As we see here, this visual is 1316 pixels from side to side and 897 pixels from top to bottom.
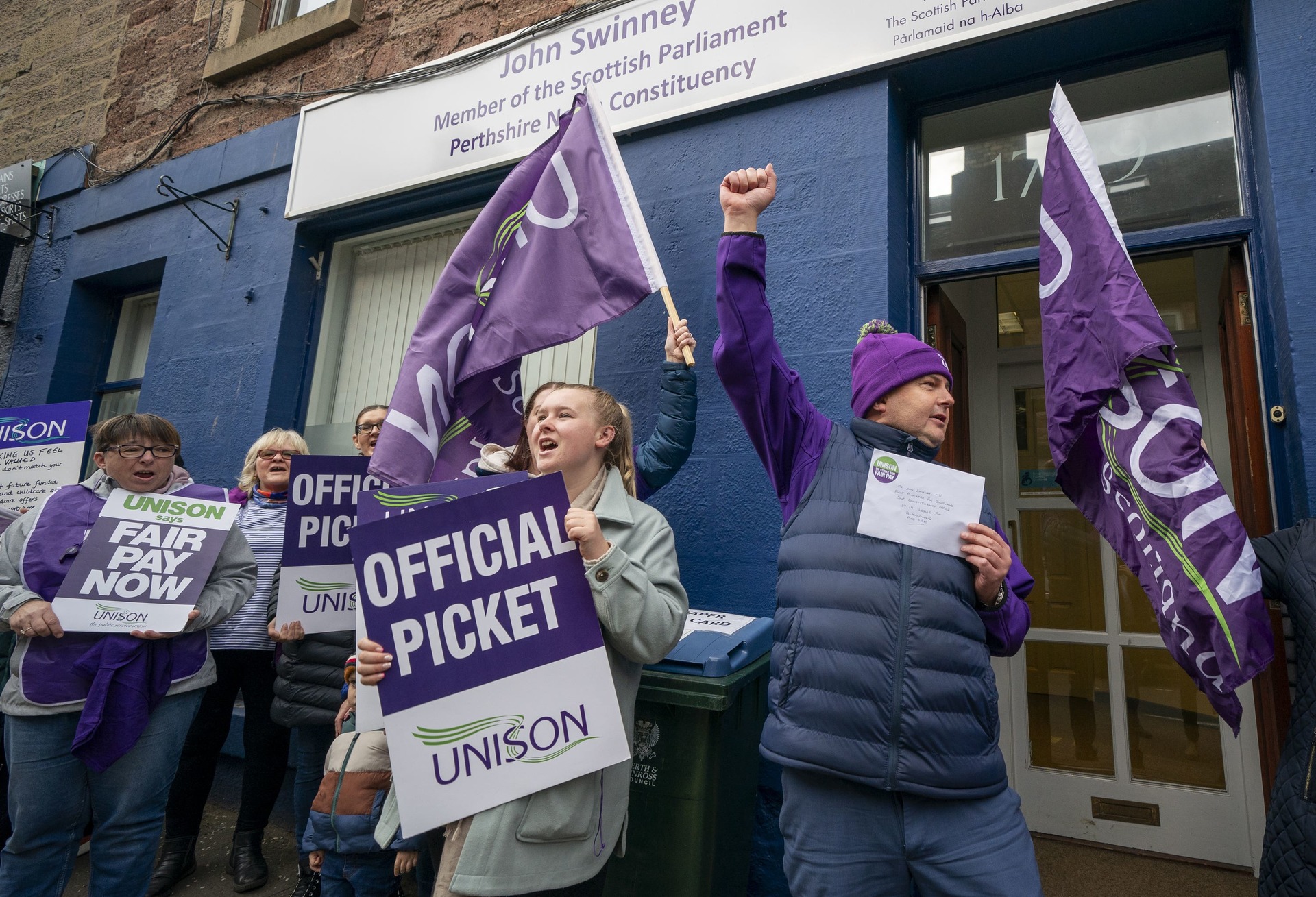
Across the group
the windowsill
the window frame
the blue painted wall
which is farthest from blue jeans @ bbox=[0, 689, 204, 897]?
the windowsill

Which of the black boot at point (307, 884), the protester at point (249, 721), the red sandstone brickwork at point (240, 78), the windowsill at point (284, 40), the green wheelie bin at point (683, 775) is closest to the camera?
the green wheelie bin at point (683, 775)

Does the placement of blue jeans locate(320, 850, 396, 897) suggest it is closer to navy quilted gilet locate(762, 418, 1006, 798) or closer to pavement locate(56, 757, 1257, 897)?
pavement locate(56, 757, 1257, 897)

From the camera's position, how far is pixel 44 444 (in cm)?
383

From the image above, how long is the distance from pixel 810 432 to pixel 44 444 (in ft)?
13.3

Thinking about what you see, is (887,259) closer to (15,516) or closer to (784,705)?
(784,705)

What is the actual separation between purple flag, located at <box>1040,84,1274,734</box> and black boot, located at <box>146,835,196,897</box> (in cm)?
379

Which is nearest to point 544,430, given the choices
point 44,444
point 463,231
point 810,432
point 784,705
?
point 810,432

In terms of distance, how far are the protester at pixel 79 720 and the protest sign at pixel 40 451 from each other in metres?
1.43

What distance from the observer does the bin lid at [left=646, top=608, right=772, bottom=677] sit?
2.16 meters

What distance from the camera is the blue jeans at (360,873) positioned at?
86.9 inches

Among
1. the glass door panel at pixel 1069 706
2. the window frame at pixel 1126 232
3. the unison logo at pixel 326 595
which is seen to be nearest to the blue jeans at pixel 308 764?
the unison logo at pixel 326 595

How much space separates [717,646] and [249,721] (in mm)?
2327

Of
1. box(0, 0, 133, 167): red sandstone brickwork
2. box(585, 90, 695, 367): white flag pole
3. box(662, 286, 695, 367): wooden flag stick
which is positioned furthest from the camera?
box(0, 0, 133, 167): red sandstone brickwork

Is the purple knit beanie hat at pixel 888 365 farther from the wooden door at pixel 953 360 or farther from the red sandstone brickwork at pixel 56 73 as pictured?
the red sandstone brickwork at pixel 56 73
